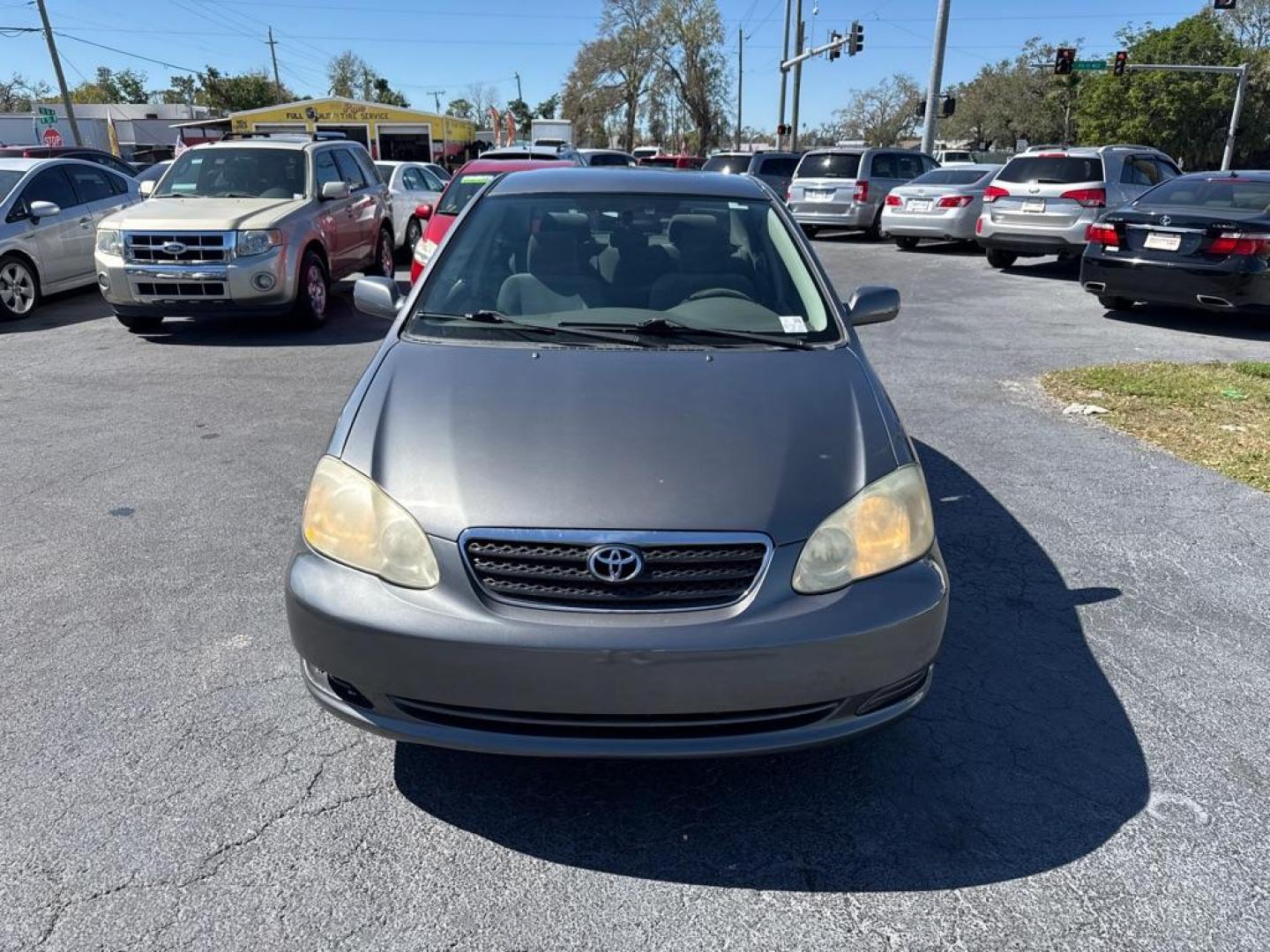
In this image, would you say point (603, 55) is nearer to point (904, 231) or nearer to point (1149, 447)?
point (904, 231)

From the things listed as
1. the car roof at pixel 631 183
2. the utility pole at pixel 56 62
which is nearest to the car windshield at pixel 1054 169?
the car roof at pixel 631 183

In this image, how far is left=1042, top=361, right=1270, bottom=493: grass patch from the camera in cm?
573

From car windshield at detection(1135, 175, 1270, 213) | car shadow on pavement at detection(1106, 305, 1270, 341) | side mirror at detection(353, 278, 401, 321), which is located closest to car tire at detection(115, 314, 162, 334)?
side mirror at detection(353, 278, 401, 321)

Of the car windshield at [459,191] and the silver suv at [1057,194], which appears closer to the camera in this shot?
the car windshield at [459,191]

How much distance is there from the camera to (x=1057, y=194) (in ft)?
42.6

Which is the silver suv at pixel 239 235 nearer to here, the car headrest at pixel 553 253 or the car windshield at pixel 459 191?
the car windshield at pixel 459 191

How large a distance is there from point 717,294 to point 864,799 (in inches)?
76.3

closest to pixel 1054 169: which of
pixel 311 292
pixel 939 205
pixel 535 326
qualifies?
pixel 939 205

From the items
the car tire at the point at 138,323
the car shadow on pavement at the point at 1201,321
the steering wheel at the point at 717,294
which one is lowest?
the car shadow on pavement at the point at 1201,321

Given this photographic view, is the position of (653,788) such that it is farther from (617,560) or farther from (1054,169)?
(1054,169)

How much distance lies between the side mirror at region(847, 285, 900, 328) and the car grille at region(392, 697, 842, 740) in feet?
6.50

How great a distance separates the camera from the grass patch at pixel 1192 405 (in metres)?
5.73

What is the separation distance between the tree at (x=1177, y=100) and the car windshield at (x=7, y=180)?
174ft

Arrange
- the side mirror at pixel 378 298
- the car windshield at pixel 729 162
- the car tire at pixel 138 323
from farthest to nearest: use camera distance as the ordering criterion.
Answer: the car windshield at pixel 729 162 < the car tire at pixel 138 323 < the side mirror at pixel 378 298
